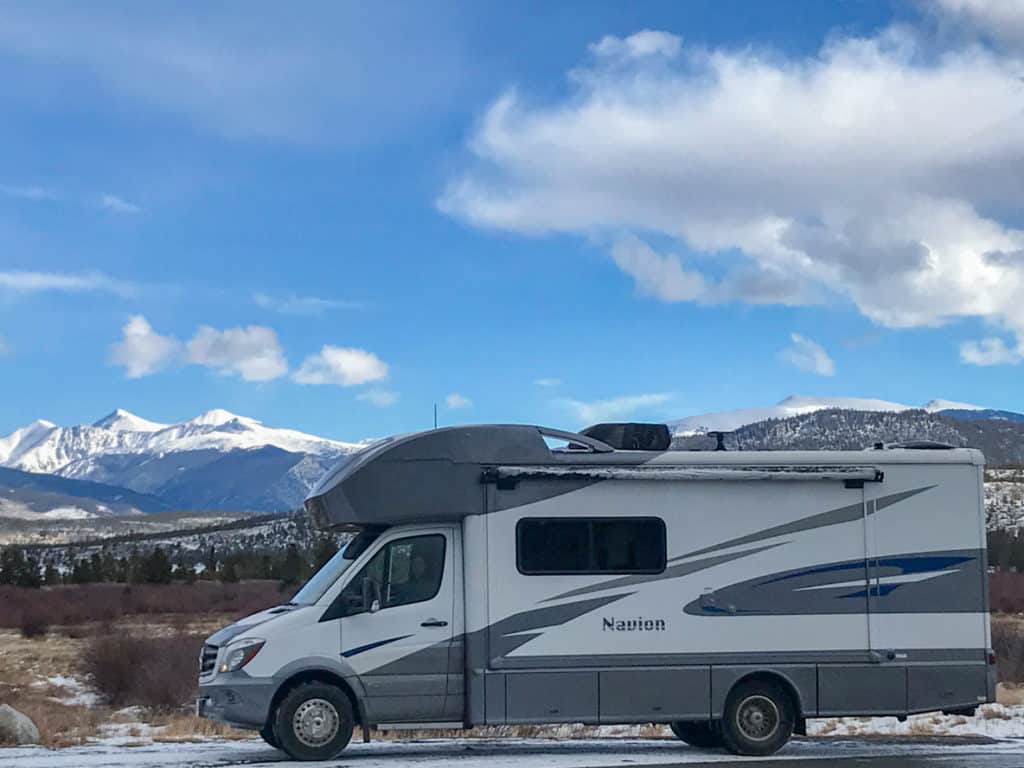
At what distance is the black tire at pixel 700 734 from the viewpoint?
14047mm

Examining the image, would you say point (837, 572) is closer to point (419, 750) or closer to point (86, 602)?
point (419, 750)

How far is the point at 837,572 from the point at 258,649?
583 cm

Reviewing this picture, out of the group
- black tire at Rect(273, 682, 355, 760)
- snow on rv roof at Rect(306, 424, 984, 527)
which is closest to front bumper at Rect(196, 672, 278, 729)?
black tire at Rect(273, 682, 355, 760)

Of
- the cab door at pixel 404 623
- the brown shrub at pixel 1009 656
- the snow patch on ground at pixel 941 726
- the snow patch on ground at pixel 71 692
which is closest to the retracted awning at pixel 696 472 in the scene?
the cab door at pixel 404 623

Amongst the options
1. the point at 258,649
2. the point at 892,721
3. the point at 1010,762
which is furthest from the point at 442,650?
the point at 892,721

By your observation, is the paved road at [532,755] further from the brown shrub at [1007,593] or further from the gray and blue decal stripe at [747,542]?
the brown shrub at [1007,593]

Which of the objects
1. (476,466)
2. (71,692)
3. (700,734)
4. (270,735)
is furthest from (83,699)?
(476,466)

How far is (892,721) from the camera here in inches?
755

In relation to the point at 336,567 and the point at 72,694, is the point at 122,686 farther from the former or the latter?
the point at 336,567

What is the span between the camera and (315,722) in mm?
12531

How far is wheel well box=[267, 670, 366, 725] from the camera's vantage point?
1256 cm

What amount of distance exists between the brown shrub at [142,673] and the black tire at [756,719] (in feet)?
42.2

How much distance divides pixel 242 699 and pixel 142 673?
1340 centimetres

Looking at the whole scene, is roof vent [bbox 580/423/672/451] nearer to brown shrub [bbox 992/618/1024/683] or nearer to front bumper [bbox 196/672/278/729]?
front bumper [bbox 196/672/278/729]
